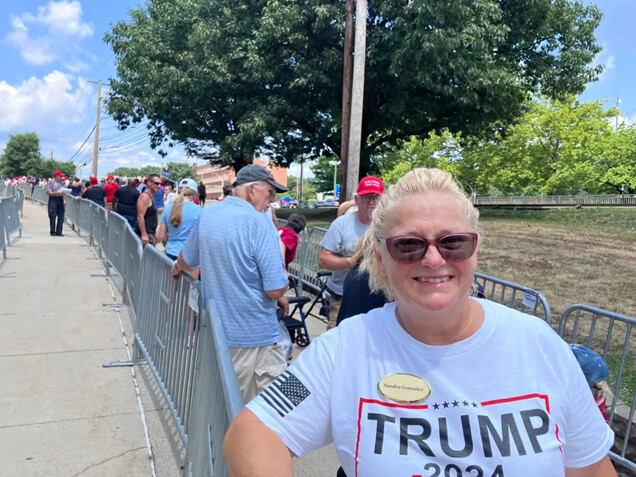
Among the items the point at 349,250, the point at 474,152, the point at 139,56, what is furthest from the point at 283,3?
the point at 474,152

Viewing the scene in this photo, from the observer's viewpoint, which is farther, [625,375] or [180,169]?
[180,169]

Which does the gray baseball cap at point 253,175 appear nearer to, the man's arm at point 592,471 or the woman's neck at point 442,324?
the woman's neck at point 442,324

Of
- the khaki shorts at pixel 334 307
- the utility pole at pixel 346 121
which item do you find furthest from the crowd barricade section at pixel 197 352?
the utility pole at pixel 346 121

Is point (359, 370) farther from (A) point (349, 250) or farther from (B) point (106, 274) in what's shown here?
(B) point (106, 274)

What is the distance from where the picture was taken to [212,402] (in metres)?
2.10

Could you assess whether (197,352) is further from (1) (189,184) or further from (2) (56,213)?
(2) (56,213)

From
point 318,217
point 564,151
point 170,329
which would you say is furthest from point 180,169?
point 170,329

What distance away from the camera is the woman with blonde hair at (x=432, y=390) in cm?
134

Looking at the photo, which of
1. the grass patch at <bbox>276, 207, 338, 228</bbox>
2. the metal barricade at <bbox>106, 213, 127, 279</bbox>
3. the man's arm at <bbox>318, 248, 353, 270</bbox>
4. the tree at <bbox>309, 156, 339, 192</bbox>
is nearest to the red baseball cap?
the man's arm at <bbox>318, 248, 353, 270</bbox>

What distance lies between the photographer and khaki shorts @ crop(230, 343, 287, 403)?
336 centimetres

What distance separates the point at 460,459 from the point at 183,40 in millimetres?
21927

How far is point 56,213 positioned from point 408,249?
49.7 feet

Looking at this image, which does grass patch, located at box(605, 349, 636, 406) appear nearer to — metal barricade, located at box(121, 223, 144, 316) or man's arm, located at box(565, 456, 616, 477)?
man's arm, located at box(565, 456, 616, 477)

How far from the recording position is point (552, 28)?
64.5 feet
